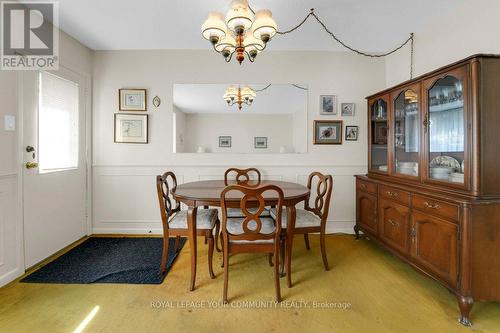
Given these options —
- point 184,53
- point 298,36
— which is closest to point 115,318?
point 184,53

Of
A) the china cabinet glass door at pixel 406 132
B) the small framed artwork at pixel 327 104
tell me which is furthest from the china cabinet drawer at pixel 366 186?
the small framed artwork at pixel 327 104

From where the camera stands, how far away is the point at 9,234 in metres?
2.03

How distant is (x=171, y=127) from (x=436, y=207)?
9.47ft

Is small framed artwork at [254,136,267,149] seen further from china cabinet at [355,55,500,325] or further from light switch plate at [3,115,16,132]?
light switch plate at [3,115,16,132]

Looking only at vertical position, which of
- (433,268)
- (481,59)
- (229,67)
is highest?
(229,67)

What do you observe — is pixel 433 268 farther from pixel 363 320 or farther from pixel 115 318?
pixel 115 318

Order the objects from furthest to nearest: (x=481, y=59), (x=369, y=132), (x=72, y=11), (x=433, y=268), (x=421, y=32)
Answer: (x=369, y=132) < (x=421, y=32) < (x=72, y=11) < (x=433, y=268) < (x=481, y=59)

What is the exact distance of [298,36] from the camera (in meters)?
2.80

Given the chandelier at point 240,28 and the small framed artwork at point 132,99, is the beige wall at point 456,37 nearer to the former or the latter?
the chandelier at point 240,28

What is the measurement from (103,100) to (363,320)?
3.58 meters

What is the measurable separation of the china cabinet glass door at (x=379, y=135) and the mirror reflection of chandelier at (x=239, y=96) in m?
1.45

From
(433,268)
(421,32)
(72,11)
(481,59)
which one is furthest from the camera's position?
(421,32)

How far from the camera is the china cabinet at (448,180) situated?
1.57m

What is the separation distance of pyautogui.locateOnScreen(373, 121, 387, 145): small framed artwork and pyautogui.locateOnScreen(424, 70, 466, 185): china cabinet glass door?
0.63m
